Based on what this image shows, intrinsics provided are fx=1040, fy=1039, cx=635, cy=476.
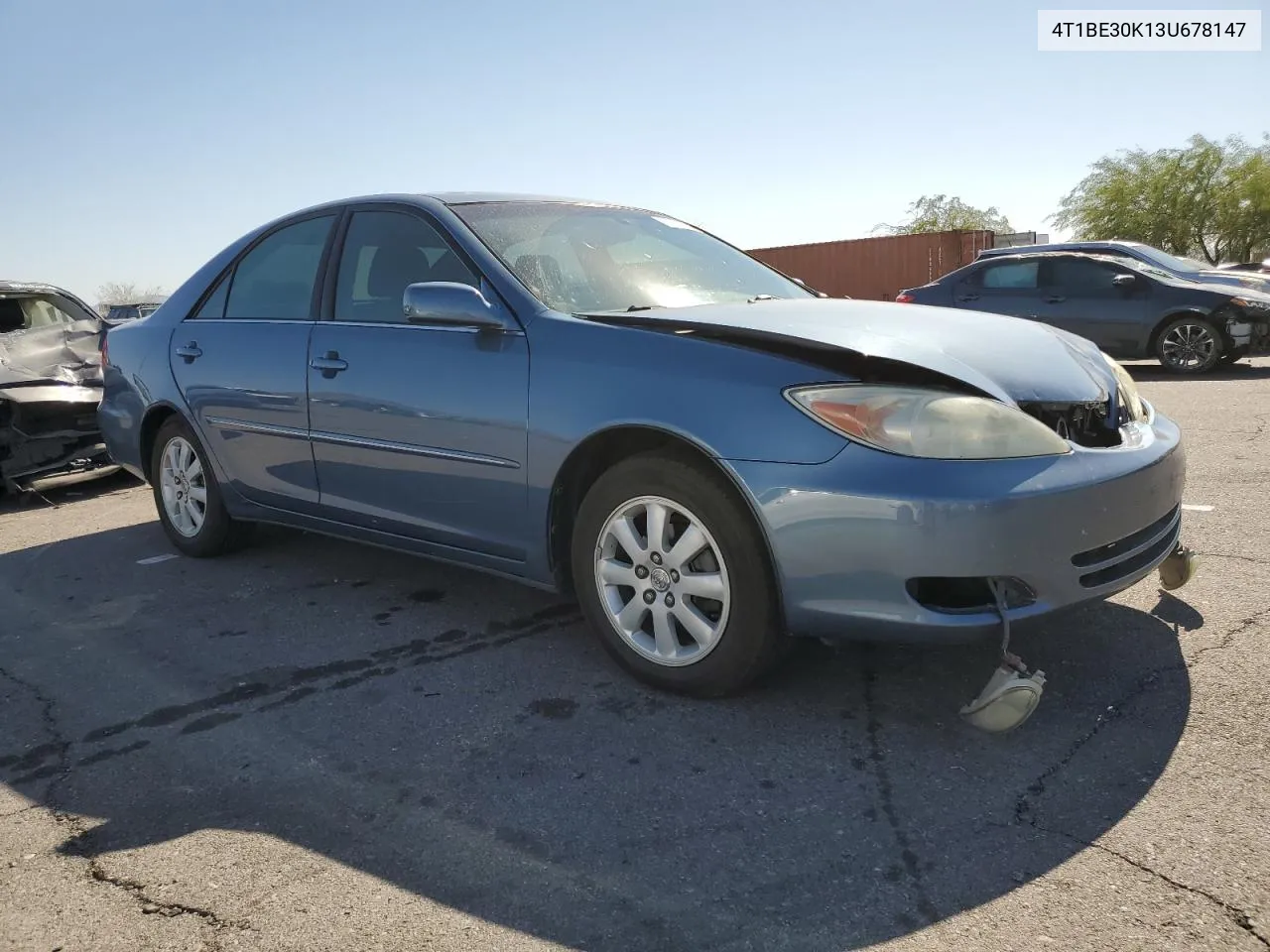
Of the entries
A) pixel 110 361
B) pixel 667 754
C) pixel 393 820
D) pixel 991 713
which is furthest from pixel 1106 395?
pixel 110 361

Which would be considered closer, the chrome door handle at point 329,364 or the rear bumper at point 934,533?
the rear bumper at point 934,533

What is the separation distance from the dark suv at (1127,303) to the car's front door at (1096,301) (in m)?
0.01

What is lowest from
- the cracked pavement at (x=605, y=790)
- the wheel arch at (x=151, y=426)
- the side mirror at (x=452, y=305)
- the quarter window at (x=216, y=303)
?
the cracked pavement at (x=605, y=790)

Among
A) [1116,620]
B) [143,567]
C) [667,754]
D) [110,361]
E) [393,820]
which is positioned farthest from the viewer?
[110,361]

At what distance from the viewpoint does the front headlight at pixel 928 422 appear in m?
2.62

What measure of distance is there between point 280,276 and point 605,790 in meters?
2.86

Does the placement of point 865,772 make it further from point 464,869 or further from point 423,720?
point 423,720

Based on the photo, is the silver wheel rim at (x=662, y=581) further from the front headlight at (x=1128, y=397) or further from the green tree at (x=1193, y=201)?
the green tree at (x=1193, y=201)

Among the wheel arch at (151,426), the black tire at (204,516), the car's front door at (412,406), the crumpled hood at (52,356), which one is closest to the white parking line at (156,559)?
the black tire at (204,516)

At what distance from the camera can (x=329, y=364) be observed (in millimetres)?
3945

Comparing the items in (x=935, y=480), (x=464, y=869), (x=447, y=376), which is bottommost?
(x=464, y=869)

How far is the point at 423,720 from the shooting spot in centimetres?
305

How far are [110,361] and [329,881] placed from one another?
13.1 feet

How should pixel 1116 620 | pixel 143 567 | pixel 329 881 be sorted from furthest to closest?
pixel 143 567
pixel 1116 620
pixel 329 881
